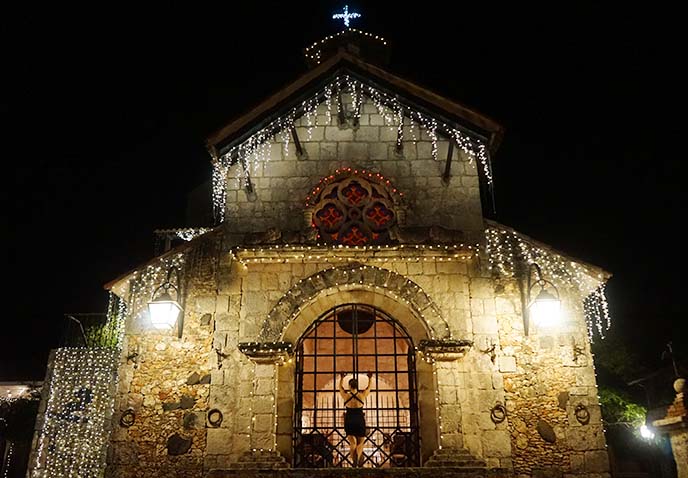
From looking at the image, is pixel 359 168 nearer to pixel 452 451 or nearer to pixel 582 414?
pixel 452 451

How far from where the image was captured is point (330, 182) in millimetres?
11859

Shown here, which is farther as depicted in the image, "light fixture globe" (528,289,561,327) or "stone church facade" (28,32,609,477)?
"light fixture globe" (528,289,561,327)

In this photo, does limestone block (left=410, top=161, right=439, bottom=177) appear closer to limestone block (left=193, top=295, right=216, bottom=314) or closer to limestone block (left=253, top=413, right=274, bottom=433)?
limestone block (left=193, top=295, right=216, bottom=314)

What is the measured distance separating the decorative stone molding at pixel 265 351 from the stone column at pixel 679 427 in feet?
19.3

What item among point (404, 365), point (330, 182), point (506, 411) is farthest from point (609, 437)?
point (330, 182)

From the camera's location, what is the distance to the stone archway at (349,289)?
10.6 metres

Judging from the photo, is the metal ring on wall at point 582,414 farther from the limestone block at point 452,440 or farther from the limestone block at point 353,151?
the limestone block at point 353,151

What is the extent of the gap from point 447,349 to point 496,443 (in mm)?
1620

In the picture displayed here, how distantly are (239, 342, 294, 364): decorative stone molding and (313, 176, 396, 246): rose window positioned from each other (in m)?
2.17

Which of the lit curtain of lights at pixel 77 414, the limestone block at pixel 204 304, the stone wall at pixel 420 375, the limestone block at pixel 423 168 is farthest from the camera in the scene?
the lit curtain of lights at pixel 77 414

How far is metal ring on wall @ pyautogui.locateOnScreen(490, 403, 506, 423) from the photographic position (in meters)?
10.1

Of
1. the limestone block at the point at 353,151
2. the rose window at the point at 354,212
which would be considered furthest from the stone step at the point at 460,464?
the limestone block at the point at 353,151

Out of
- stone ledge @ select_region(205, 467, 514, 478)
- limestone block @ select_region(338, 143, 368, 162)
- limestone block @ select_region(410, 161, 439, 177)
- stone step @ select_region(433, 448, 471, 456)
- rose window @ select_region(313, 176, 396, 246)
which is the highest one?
limestone block @ select_region(338, 143, 368, 162)

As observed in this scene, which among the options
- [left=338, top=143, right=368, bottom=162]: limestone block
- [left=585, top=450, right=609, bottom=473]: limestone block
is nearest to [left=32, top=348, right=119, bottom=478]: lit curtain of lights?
[left=338, top=143, right=368, bottom=162]: limestone block
